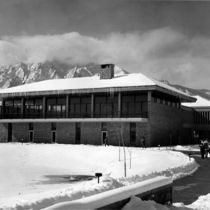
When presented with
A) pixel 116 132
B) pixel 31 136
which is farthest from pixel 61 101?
pixel 116 132

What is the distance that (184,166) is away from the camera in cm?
1917

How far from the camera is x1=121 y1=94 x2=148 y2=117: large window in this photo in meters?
41.5

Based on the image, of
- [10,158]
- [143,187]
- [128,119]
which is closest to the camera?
[143,187]

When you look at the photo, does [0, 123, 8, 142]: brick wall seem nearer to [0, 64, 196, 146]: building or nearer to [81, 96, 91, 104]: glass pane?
[0, 64, 196, 146]: building

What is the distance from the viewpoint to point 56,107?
4712cm

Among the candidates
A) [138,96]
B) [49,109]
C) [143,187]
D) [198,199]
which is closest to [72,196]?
[143,187]

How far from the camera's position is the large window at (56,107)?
152 ft

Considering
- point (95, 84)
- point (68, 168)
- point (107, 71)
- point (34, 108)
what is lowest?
point (68, 168)

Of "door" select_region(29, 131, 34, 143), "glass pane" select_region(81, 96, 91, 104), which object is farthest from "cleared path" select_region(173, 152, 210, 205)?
"door" select_region(29, 131, 34, 143)

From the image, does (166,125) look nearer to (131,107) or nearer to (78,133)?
(131,107)

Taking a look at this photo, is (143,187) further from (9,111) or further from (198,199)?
(9,111)

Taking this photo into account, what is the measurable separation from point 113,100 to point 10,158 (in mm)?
14909

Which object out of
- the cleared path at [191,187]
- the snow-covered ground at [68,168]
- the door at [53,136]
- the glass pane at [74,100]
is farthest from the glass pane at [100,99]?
the cleared path at [191,187]

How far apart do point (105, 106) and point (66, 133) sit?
21.9 feet
